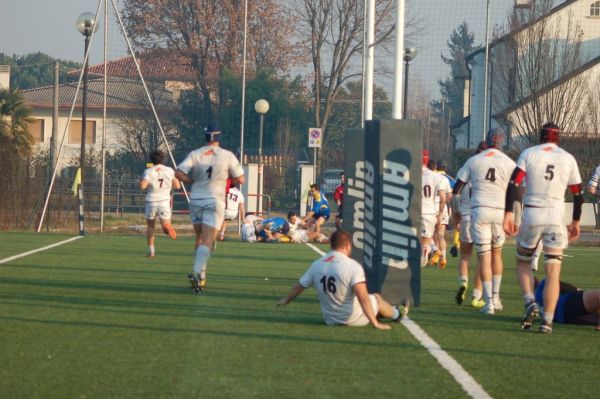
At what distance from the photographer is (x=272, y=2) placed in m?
50.4

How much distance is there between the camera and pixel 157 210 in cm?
2072

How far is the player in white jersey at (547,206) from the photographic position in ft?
34.8

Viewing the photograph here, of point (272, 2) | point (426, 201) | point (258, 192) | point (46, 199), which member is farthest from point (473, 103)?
point (426, 201)

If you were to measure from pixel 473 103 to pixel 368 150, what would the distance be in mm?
44618

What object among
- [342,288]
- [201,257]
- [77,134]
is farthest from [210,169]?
[77,134]

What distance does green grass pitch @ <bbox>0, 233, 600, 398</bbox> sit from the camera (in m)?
7.41

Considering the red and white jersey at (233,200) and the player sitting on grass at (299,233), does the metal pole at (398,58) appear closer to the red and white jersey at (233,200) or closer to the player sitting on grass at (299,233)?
the red and white jersey at (233,200)

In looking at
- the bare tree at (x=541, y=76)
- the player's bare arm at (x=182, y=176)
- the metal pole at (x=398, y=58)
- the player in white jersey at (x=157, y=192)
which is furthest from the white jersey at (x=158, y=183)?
the bare tree at (x=541, y=76)

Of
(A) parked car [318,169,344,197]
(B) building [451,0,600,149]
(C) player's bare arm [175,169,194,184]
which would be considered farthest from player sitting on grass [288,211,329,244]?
(C) player's bare arm [175,169,194,184]

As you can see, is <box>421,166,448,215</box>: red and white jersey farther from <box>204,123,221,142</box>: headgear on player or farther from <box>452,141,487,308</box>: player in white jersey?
<box>204,123,221,142</box>: headgear on player

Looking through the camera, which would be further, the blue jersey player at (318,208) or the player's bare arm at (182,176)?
the blue jersey player at (318,208)

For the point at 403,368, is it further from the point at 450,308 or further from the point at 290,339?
the point at 450,308

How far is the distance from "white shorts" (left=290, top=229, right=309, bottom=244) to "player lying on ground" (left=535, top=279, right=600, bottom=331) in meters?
17.4

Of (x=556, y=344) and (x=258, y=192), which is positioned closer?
(x=556, y=344)
